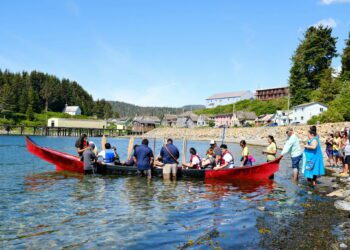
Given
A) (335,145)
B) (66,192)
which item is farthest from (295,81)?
(66,192)

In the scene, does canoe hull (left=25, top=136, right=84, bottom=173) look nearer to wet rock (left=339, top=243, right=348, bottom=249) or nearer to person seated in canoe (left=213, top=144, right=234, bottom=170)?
person seated in canoe (left=213, top=144, right=234, bottom=170)

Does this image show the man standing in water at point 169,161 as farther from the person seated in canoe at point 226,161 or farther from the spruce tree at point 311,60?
the spruce tree at point 311,60

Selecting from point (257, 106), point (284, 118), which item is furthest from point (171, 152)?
point (257, 106)

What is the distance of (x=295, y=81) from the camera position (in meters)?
86.2

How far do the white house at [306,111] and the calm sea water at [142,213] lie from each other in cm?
6313

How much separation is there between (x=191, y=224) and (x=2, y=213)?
550 centimetres

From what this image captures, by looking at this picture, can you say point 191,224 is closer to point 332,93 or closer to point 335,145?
point 335,145

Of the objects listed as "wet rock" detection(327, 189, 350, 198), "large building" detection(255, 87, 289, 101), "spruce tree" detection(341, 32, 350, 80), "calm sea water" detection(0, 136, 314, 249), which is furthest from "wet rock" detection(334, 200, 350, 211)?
"large building" detection(255, 87, 289, 101)

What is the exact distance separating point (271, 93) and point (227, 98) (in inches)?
1099

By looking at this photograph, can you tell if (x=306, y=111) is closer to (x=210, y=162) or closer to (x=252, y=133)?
(x=252, y=133)

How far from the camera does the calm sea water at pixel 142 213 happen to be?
300 inches

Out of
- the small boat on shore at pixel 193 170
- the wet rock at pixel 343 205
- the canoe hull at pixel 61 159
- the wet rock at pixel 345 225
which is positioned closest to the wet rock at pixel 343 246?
the wet rock at pixel 345 225

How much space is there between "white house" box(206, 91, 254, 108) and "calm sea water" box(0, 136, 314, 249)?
140982mm

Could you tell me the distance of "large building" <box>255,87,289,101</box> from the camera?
130 metres
